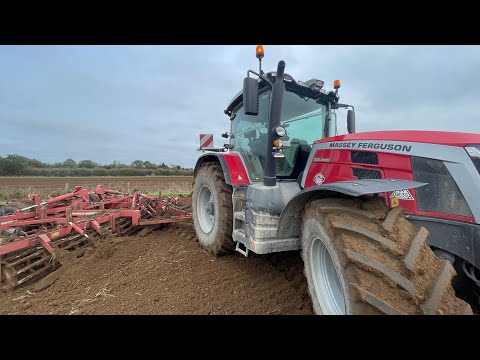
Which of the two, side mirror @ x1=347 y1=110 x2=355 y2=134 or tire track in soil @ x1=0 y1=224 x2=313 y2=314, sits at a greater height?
side mirror @ x1=347 y1=110 x2=355 y2=134

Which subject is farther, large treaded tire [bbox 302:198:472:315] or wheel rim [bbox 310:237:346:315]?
wheel rim [bbox 310:237:346:315]

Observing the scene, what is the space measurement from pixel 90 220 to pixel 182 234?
158 cm

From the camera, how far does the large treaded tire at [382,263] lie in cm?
140

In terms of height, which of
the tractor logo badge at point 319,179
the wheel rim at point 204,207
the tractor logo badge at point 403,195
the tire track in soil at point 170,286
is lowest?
the tire track in soil at point 170,286

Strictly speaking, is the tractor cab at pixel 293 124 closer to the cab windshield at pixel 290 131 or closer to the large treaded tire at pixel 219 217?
the cab windshield at pixel 290 131

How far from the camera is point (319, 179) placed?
2.81 m

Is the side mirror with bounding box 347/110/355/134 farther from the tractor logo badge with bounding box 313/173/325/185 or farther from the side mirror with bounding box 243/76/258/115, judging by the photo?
the side mirror with bounding box 243/76/258/115

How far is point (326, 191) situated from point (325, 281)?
714 mm

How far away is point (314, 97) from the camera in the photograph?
3.62m

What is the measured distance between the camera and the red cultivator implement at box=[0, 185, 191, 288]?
3615 millimetres

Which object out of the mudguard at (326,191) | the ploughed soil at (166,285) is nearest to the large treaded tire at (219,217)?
the ploughed soil at (166,285)

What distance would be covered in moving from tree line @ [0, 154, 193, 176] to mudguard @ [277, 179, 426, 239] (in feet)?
96.7

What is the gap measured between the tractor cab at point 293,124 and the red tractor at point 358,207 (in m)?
0.01

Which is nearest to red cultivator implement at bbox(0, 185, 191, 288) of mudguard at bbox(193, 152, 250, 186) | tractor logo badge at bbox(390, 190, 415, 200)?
mudguard at bbox(193, 152, 250, 186)
